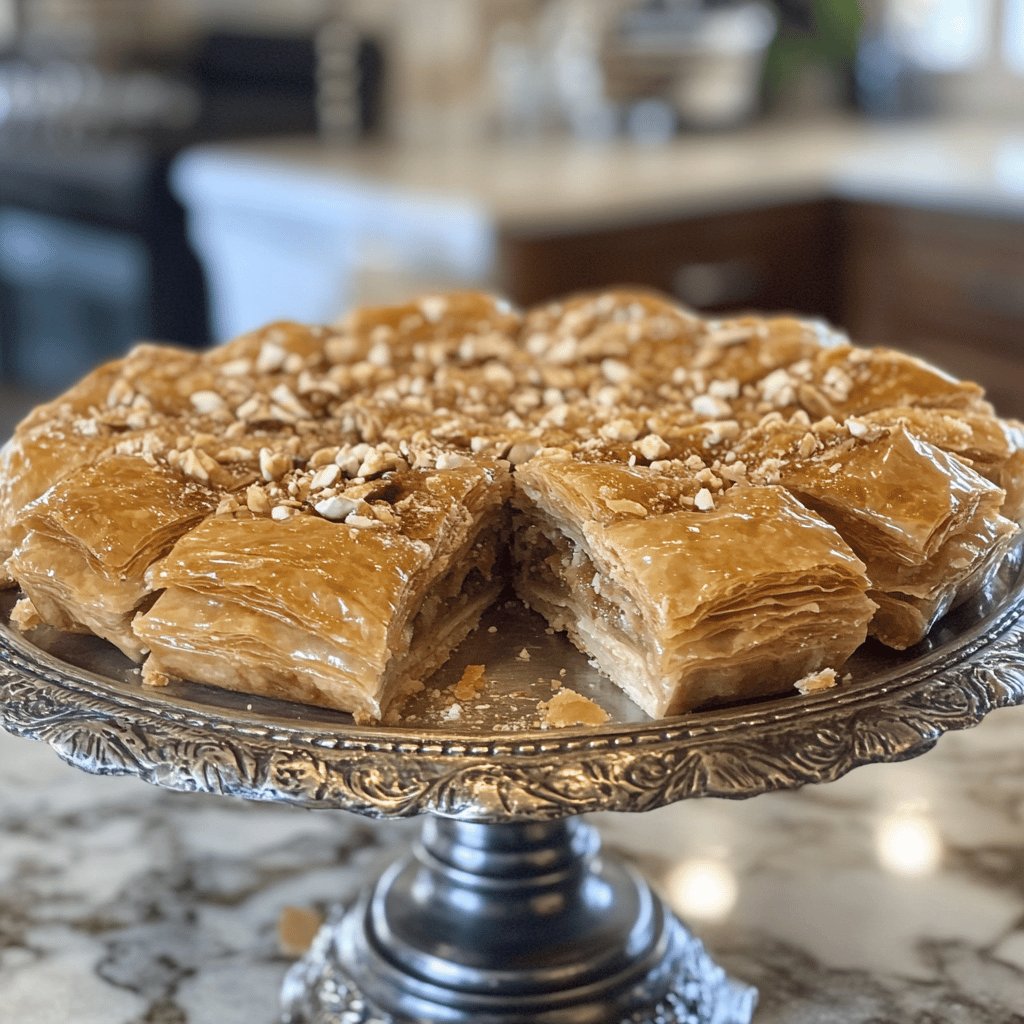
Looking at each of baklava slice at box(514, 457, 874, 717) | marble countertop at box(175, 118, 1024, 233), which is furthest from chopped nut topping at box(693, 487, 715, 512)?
marble countertop at box(175, 118, 1024, 233)

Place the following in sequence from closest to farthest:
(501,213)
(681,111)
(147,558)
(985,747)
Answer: (147,558), (985,747), (501,213), (681,111)

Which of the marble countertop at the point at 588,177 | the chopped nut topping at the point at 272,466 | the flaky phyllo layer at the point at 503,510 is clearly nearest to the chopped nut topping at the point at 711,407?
the flaky phyllo layer at the point at 503,510

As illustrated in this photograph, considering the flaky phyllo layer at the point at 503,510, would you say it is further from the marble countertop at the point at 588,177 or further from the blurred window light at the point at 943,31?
the blurred window light at the point at 943,31

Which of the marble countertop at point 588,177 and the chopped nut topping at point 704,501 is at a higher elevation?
the chopped nut topping at point 704,501

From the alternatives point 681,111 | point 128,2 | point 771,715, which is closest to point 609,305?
point 771,715

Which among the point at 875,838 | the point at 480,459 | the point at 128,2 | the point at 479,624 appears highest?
the point at 128,2

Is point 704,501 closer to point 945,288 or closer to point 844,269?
point 945,288

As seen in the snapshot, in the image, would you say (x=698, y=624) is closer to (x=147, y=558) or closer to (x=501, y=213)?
(x=147, y=558)
